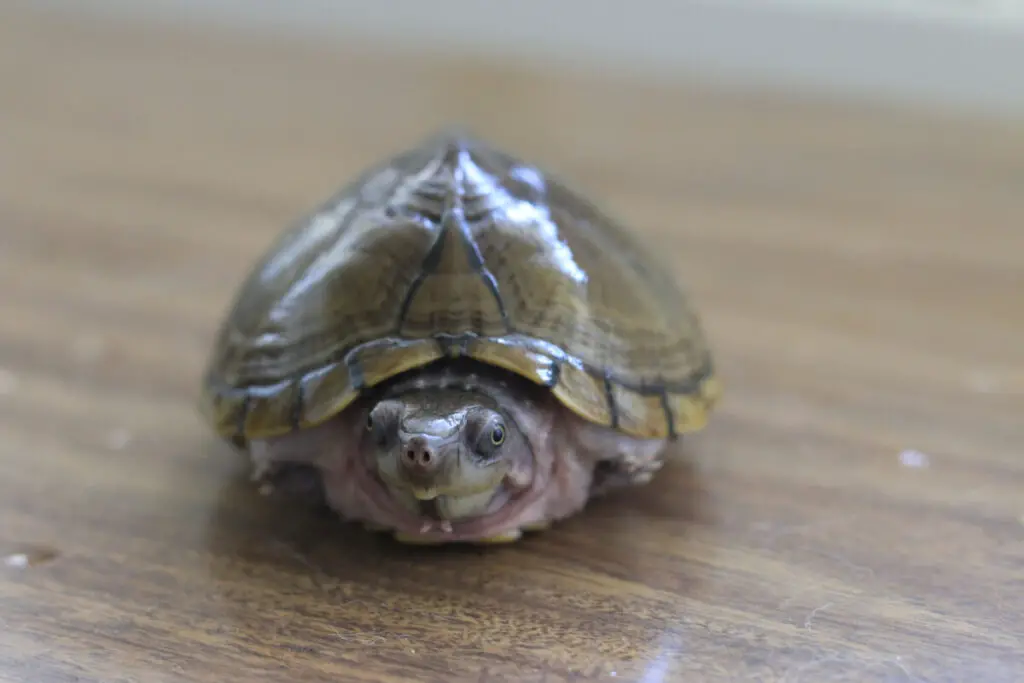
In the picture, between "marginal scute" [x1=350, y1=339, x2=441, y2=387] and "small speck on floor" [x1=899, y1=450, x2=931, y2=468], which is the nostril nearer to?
"marginal scute" [x1=350, y1=339, x2=441, y2=387]

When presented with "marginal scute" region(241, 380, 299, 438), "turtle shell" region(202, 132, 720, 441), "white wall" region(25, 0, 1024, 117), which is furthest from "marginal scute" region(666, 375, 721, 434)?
"white wall" region(25, 0, 1024, 117)

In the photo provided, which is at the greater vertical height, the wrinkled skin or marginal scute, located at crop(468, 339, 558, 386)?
marginal scute, located at crop(468, 339, 558, 386)

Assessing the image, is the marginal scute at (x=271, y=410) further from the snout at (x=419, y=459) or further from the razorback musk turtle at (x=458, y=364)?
the snout at (x=419, y=459)

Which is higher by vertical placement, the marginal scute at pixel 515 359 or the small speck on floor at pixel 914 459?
the marginal scute at pixel 515 359

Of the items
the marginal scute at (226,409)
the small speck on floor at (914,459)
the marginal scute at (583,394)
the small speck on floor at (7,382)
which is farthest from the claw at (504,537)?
the small speck on floor at (7,382)

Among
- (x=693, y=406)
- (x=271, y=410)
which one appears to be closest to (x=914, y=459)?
(x=693, y=406)

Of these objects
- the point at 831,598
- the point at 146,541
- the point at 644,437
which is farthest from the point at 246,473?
the point at 831,598

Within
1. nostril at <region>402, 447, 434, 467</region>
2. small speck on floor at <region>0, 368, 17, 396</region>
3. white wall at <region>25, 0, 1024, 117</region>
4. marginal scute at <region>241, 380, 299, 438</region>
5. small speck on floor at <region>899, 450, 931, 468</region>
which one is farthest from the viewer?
white wall at <region>25, 0, 1024, 117</region>
